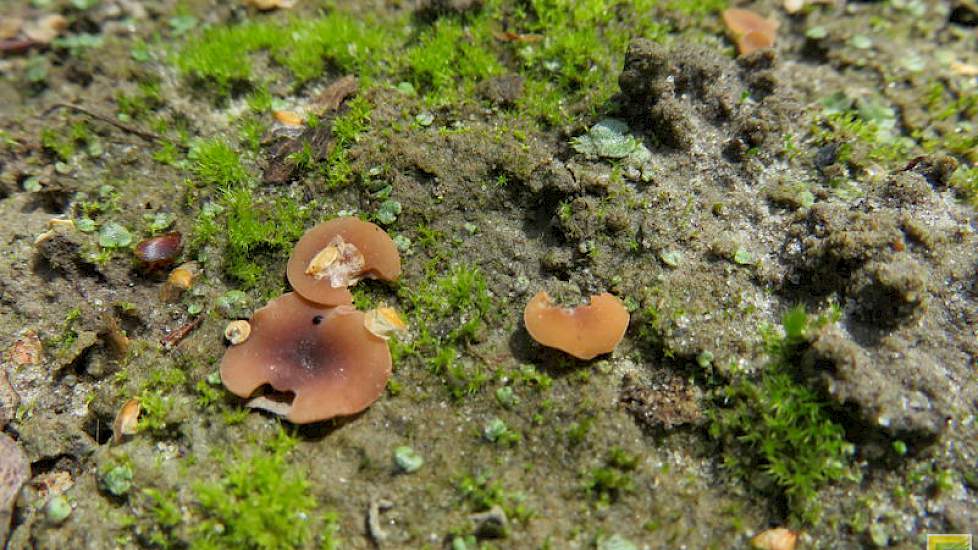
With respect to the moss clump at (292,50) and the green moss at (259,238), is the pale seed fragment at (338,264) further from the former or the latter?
the moss clump at (292,50)

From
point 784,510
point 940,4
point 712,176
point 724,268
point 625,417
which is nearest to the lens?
point 784,510

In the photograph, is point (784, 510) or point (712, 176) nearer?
point (784, 510)

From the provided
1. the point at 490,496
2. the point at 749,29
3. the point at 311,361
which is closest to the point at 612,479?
the point at 490,496

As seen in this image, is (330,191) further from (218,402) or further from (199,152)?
(218,402)

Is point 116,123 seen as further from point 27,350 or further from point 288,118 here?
point 27,350

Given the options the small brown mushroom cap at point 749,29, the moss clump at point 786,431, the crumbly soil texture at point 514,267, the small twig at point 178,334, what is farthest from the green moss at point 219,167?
the small brown mushroom cap at point 749,29

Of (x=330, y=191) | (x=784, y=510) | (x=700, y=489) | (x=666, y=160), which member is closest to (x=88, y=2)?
(x=330, y=191)

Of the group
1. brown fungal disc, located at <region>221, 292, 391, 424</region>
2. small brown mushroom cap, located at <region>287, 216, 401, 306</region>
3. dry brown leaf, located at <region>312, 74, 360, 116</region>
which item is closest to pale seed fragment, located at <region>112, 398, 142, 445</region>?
brown fungal disc, located at <region>221, 292, 391, 424</region>
